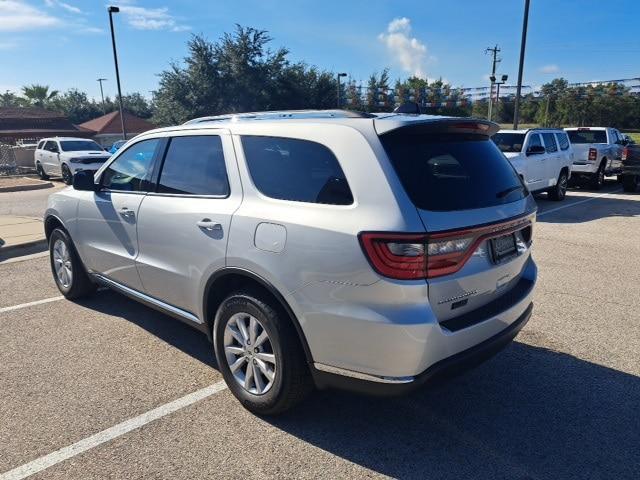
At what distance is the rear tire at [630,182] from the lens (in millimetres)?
14854

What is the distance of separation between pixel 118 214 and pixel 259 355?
2002 millimetres

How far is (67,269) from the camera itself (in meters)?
5.25

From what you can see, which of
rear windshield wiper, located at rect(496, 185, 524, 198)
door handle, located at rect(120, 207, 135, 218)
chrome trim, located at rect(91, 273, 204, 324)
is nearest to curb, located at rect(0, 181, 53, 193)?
chrome trim, located at rect(91, 273, 204, 324)

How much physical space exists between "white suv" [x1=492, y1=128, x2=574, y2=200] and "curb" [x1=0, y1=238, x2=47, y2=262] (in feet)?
30.5

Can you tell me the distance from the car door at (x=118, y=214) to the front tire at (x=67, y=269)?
28 centimetres

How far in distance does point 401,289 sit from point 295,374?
2.92 ft

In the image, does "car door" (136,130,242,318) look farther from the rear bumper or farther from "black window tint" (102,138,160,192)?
the rear bumper

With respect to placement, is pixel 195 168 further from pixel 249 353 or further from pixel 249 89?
pixel 249 89

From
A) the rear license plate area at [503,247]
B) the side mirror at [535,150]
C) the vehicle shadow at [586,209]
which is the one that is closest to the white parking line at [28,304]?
the rear license plate area at [503,247]

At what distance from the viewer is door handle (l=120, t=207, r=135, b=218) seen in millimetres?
4049

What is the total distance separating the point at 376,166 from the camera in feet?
8.59

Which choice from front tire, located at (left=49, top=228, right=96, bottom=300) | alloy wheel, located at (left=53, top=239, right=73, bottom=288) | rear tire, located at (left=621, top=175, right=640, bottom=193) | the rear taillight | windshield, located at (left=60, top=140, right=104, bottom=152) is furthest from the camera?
windshield, located at (left=60, top=140, right=104, bottom=152)

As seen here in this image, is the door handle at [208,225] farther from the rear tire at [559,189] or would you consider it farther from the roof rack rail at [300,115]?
the rear tire at [559,189]

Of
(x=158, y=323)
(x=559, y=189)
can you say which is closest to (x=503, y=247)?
(x=158, y=323)
